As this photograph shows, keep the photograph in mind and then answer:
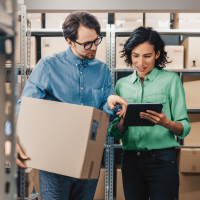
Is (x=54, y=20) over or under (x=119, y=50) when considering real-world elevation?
over

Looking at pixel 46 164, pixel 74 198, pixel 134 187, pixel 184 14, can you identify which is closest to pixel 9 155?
pixel 46 164

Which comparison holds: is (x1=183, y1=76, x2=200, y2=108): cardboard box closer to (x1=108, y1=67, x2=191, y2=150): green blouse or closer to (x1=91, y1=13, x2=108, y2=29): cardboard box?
(x1=91, y1=13, x2=108, y2=29): cardboard box

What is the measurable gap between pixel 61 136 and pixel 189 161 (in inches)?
A: 74.8

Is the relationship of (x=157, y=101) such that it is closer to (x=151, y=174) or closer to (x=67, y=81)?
(x=151, y=174)

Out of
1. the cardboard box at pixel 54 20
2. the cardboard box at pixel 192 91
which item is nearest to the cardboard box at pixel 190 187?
the cardboard box at pixel 192 91

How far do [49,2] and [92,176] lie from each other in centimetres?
232

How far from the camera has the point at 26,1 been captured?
8.71 feet

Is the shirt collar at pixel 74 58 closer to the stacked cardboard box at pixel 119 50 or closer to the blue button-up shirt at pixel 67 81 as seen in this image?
the blue button-up shirt at pixel 67 81

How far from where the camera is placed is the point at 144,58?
1334 millimetres

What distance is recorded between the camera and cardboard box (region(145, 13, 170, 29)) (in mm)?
2525

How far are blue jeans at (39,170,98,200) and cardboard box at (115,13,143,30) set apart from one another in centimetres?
190

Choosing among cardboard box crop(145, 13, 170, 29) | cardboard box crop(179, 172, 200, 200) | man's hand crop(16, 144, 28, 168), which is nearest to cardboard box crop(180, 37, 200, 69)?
cardboard box crop(145, 13, 170, 29)

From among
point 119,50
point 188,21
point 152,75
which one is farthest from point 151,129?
point 188,21

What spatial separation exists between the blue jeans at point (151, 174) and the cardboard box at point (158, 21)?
170cm
